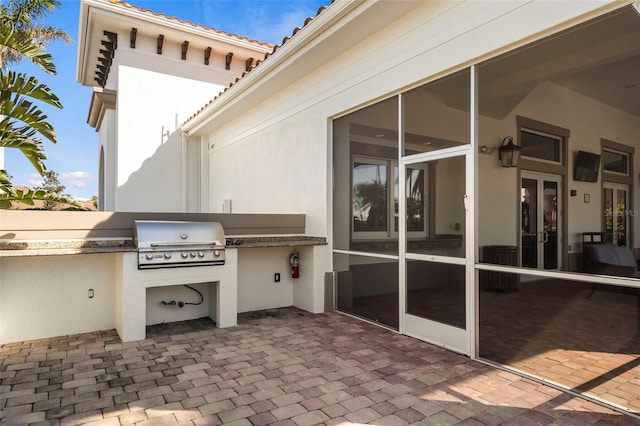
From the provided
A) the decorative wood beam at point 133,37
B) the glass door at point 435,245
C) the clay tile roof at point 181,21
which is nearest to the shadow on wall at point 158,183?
the decorative wood beam at point 133,37

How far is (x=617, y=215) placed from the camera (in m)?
3.34

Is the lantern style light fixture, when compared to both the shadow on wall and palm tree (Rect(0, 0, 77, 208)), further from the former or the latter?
the shadow on wall

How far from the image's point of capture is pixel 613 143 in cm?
388

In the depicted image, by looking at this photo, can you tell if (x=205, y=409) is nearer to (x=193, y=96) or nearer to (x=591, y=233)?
(x=591, y=233)

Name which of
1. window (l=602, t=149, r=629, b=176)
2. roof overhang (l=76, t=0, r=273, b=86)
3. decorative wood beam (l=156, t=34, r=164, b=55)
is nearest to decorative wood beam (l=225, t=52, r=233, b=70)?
roof overhang (l=76, t=0, r=273, b=86)

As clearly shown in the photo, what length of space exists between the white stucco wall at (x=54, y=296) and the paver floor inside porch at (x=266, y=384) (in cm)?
24

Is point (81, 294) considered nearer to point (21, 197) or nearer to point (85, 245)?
point (85, 245)

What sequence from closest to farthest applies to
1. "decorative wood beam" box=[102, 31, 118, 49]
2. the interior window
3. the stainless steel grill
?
1. the stainless steel grill
2. the interior window
3. "decorative wood beam" box=[102, 31, 118, 49]

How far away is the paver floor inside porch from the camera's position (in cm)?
287

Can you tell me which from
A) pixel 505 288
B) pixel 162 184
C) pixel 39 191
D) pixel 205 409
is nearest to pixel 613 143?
pixel 505 288

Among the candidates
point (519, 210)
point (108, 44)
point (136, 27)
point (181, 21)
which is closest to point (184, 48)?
point (181, 21)

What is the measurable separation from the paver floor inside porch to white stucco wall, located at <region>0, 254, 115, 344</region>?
0.24 metres

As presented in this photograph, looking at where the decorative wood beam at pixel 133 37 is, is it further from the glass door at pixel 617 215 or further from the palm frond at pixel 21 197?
the glass door at pixel 617 215

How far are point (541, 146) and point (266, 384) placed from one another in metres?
4.91
